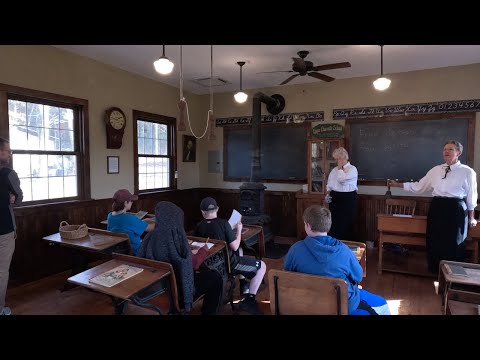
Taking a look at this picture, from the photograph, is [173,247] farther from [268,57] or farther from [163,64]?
[268,57]

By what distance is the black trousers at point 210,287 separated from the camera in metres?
2.35

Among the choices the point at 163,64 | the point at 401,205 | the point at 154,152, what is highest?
the point at 163,64

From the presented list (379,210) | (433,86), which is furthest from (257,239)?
(433,86)

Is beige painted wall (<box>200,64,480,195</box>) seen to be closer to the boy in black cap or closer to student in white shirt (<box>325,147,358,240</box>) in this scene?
student in white shirt (<box>325,147,358,240</box>)

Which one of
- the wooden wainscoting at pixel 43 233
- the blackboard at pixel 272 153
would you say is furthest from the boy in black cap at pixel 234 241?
the blackboard at pixel 272 153

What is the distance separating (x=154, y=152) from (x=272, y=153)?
2.21 metres

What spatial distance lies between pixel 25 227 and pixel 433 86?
5.98 m

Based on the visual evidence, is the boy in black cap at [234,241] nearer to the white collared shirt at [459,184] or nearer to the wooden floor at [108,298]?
the wooden floor at [108,298]

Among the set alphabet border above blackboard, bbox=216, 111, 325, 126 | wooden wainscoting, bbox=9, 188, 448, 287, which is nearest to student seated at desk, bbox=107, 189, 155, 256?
wooden wainscoting, bbox=9, 188, 448, 287

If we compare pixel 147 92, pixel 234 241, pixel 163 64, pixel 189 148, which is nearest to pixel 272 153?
pixel 189 148

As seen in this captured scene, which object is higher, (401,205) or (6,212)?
(6,212)

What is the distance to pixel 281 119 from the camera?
5.89 meters

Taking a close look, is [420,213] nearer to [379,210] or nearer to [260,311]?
[379,210]

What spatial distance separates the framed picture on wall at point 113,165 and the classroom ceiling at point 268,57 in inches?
54.6
